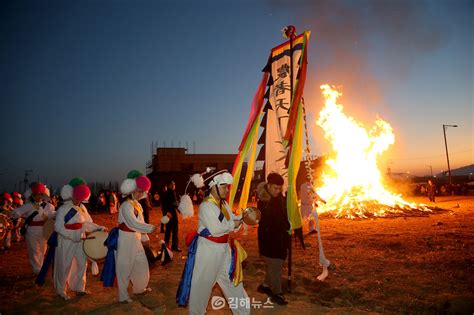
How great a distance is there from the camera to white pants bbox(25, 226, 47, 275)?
276 inches

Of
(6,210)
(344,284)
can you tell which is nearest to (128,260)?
(344,284)

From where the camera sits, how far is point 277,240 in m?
5.06

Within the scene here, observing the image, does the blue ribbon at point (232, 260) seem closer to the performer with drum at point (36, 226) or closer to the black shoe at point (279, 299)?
the black shoe at point (279, 299)

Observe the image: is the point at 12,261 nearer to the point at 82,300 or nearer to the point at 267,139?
the point at 82,300

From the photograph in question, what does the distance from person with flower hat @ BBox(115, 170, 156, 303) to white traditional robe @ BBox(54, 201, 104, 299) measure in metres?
1.02

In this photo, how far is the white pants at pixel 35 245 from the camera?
700 cm

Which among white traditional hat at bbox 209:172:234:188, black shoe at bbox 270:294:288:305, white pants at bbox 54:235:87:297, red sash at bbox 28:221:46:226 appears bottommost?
black shoe at bbox 270:294:288:305

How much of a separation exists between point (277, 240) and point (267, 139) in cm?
375

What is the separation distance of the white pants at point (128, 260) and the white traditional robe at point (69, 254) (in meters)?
1.02

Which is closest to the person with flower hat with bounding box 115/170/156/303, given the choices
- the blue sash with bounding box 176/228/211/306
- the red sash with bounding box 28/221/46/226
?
the blue sash with bounding box 176/228/211/306

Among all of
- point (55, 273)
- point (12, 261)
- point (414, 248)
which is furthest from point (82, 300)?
A: point (414, 248)

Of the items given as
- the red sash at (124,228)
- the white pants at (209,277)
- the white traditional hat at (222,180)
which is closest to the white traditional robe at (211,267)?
the white pants at (209,277)

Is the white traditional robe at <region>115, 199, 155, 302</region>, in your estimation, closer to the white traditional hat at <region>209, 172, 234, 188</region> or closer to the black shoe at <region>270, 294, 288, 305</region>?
the white traditional hat at <region>209, 172, 234, 188</region>

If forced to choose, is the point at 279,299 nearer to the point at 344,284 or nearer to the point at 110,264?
the point at 344,284
